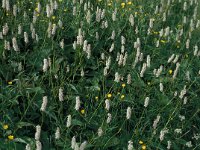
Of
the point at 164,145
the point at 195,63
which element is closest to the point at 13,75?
the point at 164,145

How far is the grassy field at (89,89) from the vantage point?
2.73 m

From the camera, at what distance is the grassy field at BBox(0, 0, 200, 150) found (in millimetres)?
2734

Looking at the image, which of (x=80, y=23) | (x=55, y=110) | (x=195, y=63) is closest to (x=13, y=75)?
(x=55, y=110)

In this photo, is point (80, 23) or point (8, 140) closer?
point (8, 140)

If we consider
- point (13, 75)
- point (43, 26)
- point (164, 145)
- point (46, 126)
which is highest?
point (43, 26)

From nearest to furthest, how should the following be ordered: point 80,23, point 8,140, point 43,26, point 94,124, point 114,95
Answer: point 8,140 < point 94,124 < point 114,95 < point 43,26 < point 80,23

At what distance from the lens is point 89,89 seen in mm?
3211

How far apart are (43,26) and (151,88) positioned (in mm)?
1187

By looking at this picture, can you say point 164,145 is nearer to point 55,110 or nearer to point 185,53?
point 55,110

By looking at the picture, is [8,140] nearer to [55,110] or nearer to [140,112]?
[55,110]

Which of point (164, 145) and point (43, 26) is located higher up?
point (43, 26)

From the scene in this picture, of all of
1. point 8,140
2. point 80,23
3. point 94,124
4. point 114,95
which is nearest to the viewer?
point 8,140

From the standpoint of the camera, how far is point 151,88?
3.30 m

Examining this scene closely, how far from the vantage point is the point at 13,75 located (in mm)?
3211
